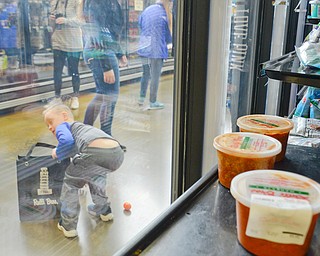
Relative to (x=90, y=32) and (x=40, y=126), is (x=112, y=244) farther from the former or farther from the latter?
(x=90, y=32)

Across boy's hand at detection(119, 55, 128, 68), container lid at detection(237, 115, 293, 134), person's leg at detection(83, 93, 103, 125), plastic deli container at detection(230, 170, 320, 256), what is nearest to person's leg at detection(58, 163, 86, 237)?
person's leg at detection(83, 93, 103, 125)

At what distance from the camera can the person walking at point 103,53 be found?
1448 millimetres

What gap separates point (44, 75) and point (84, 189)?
→ 654 mm

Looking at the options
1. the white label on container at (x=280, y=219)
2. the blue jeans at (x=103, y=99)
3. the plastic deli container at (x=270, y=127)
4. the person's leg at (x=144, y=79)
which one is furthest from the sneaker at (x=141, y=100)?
the white label on container at (x=280, y=219)

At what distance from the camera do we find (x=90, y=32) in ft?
4.80

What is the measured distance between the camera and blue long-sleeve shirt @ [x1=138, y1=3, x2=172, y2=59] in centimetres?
180

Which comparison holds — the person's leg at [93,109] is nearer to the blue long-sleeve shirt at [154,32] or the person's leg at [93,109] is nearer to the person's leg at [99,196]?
the person's leg at [99,196]

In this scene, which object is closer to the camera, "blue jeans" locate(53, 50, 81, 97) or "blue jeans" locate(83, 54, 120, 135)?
"blue jeans" locate(53, 50, 81, 97)

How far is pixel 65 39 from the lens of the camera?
137cm

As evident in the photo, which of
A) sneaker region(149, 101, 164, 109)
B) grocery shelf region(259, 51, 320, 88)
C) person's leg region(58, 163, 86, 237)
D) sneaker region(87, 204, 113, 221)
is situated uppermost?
grocery shelf region(259, 51, 320, 88)

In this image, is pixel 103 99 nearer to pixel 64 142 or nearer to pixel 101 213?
pixel 64 142

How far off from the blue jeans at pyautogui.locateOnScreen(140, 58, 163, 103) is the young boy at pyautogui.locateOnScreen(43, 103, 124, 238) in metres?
0.40

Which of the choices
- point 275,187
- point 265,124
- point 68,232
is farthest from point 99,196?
point 275,187

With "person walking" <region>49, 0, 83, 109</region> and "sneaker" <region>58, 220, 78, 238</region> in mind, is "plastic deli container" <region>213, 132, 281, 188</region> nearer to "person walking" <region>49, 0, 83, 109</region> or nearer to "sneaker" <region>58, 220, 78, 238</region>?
"person walking" <region>49, 0, 83, 109</region>
